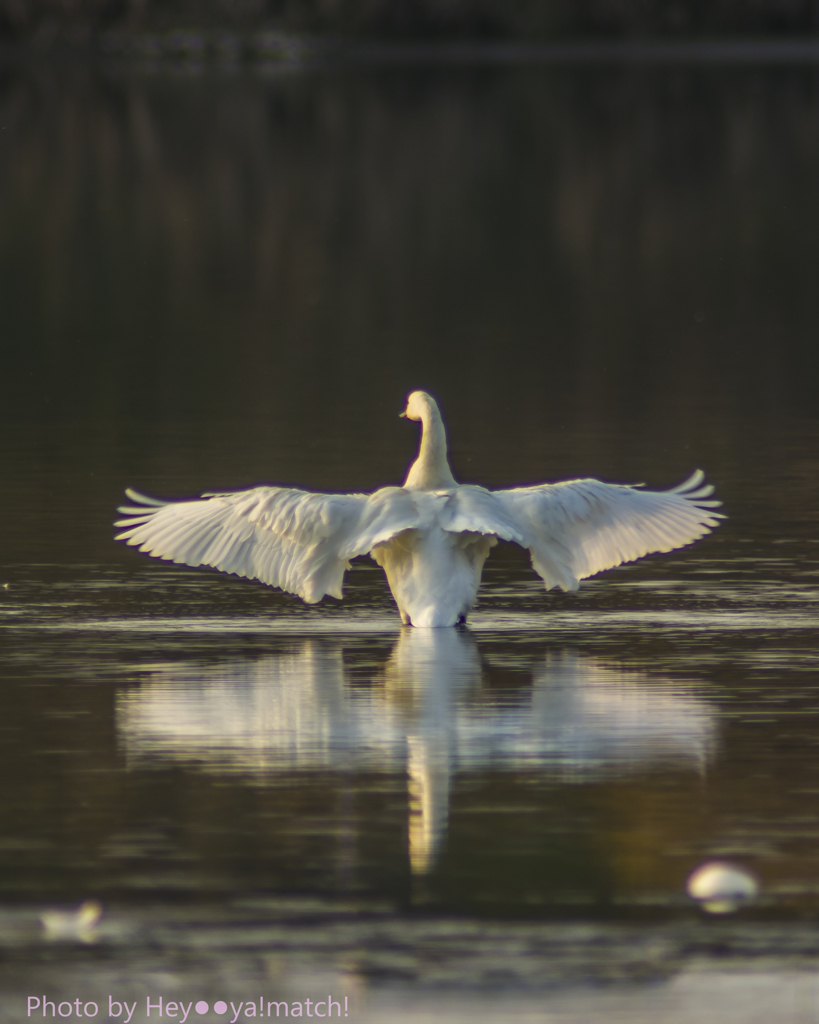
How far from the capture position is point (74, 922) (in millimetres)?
7188

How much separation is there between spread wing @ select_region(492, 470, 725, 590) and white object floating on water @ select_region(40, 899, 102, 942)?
4.33 meters

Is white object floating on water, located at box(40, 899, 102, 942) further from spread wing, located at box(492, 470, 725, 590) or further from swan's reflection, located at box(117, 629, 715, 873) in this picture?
spread wing, located at box(492, 470, 725, 590)

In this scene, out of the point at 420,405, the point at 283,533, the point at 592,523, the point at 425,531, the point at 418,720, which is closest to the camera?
→ the point at 418,720

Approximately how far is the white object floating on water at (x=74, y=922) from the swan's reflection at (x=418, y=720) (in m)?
1.20

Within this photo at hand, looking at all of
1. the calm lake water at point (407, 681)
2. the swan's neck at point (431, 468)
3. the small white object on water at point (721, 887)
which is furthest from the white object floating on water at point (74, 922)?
the swan's neck at point (431, 468)

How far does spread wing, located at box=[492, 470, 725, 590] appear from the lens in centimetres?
1155

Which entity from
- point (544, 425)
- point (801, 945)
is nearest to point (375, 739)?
point (801, 945)

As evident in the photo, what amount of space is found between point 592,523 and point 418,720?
2446 mm

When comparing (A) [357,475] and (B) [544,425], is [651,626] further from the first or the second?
(B) [544,425]

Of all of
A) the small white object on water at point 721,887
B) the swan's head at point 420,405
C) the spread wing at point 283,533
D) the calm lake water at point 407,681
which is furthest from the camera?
the swan's head at point 420,405

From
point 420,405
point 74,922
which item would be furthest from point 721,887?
point 420,405

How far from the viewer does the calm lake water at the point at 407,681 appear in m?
6.95

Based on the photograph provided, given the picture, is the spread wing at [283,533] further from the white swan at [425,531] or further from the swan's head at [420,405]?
the swan's head at [420,405]

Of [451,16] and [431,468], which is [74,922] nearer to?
[431,468]
